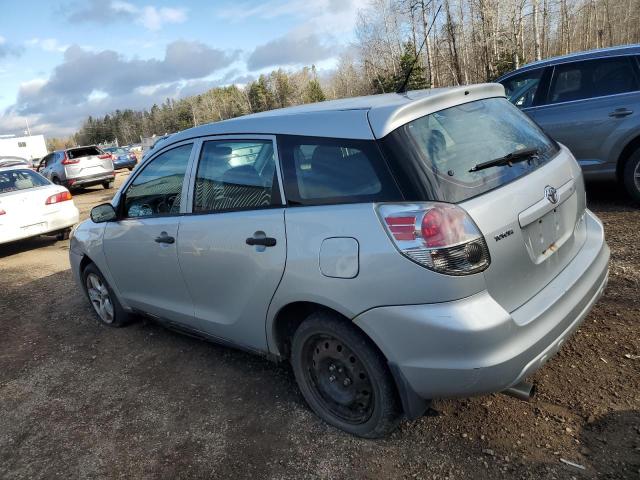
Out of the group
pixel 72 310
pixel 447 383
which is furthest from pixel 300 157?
pixel 72 310

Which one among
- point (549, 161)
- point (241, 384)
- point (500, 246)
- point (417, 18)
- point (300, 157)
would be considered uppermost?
point (417, 18)

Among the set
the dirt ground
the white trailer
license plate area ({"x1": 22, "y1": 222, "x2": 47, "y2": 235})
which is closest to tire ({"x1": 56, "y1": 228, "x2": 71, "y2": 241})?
license plate area ({"x1": 22, "y1": 222, "x2": 47, "y2": 235})

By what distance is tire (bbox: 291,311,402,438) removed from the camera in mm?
2498

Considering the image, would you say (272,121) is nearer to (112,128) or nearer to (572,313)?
(572,313)

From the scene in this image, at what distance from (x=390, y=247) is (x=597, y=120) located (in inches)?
189

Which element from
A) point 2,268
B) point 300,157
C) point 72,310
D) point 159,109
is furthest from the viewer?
point 159,109

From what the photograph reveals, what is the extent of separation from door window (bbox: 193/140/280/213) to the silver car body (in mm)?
4555

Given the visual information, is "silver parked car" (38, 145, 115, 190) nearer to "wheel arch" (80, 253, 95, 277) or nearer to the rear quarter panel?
"wheel arch" (80, 253, 95, 277)

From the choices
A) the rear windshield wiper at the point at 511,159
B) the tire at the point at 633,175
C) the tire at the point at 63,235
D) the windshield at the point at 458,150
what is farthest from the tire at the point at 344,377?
the tire at the point at 63,235

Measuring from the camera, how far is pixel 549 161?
286 centimetres

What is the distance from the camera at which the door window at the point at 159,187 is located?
354cm

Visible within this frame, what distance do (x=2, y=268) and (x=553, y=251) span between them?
812 centimetres

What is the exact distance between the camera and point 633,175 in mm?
5727

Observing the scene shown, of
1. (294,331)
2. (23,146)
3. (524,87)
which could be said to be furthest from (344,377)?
(23,146)
